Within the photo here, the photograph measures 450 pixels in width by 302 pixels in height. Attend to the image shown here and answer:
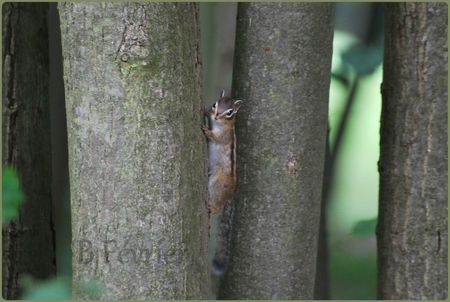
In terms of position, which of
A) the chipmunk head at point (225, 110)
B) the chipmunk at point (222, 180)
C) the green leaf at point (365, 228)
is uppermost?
the chipmunk head at point (225, 110)

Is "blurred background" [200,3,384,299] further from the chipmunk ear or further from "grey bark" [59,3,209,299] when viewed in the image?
"grey bark" [59,3,209,299]

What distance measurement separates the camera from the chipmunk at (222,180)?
2555mm

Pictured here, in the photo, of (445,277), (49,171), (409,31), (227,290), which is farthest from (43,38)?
(445,277)

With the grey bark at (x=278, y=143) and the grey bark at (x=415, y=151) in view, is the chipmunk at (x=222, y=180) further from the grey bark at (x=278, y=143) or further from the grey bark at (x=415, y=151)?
the grey bark at (x=415, y=151)

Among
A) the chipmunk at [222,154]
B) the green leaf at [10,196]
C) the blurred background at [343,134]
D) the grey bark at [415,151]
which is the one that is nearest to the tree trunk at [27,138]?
the blurred background at [343,134]

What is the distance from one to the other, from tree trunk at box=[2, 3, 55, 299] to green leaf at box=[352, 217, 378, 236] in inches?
43.3

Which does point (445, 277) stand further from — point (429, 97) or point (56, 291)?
point (56, 291)

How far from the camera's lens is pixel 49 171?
8.78 ft

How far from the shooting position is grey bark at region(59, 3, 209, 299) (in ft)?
6.08

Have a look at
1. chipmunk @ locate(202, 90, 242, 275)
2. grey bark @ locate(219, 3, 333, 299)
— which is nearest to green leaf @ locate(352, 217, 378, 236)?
grey bark @ locate(219, 3, 333, 299)

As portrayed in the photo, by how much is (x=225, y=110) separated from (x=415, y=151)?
679mm

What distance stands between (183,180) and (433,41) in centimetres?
111

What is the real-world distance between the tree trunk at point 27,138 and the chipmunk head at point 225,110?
59 cm

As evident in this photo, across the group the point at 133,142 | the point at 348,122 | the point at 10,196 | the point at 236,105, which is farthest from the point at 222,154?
the point at 348,122
